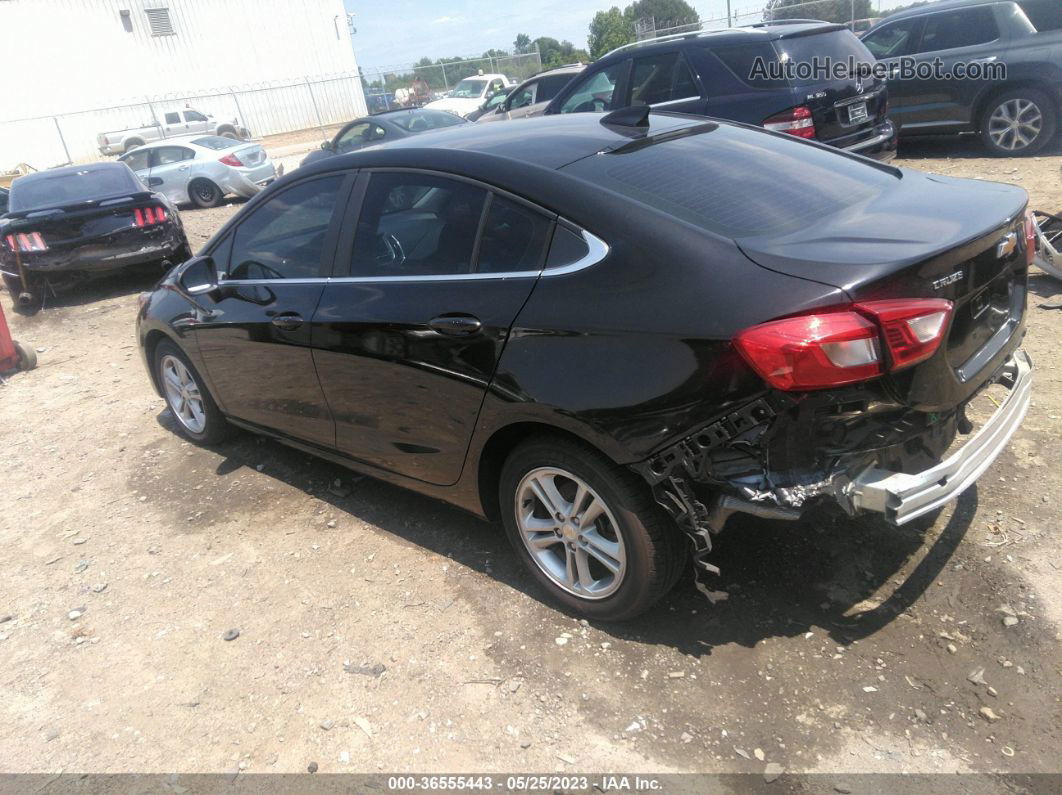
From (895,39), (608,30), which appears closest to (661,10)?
(608,30)

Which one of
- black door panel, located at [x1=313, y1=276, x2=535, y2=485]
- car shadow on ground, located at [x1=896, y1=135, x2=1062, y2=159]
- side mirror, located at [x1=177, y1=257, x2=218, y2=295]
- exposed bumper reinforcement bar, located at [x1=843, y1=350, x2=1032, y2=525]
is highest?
side mirror, located at [x1=177, y1=257, x2=218, y2=295]

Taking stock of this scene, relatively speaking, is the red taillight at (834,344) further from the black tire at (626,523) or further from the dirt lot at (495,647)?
the dirt lot at (495,647)

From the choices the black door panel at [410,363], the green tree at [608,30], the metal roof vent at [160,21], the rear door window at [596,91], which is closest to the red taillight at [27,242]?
the rear door window at [596,91]

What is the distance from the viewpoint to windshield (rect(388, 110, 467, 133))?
14414 millimetres

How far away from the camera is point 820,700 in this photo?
2688mm

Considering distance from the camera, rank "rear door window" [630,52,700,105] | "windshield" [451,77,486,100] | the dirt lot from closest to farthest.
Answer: the dirt lot → "rear door window" [630,52,700,105] → "windshield" [451,77,486,100]

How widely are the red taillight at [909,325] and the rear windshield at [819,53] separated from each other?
6.17 metres

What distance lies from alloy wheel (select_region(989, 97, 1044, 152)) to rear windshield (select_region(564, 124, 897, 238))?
25.6 ft

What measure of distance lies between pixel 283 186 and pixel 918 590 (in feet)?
11.1

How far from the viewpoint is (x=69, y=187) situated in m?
10.2

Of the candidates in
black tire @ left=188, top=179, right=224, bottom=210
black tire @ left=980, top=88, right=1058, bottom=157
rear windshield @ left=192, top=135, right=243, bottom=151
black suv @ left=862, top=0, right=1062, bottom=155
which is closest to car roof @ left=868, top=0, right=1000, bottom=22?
black suv @ left=862, top=0, right=1062, bottom=155

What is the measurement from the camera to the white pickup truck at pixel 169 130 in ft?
99.5

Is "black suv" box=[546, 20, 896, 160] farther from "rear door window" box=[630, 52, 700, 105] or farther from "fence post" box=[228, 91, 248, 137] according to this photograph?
"fence post" box=[228, 91, 248, 137]

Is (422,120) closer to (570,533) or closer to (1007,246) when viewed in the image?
(570,533)
